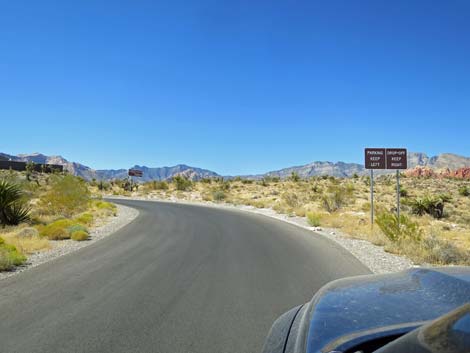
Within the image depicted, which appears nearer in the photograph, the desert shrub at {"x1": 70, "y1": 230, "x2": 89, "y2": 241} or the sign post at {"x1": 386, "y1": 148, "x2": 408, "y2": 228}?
the desert shrub at {"x1": 70, "y1": 230, "x2": 89, "y2": 241}

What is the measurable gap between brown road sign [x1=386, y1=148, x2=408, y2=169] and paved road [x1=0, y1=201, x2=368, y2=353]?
19.7ft

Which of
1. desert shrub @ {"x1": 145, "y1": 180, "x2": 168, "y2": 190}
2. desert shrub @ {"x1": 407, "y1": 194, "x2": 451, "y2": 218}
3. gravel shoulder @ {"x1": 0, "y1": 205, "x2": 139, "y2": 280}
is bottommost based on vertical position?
gravel shoulder @ {"x1": 0, "y1": 205, "x2": 139, "y2": 280}

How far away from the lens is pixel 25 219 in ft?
63.6

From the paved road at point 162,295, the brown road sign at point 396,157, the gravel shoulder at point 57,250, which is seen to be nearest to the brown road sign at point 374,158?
the brown road sign at point 396,157

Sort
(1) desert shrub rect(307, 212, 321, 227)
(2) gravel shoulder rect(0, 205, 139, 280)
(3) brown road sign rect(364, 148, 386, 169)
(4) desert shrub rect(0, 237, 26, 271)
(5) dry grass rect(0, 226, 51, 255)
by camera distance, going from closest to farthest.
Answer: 1. (4) desert shrub rect(0, 237, 26, 271)
2. (2) gravel shoulder rect(0, 205, 139, 280)
3. (5) dry grass rect(0, 226, 51, 255)
4. (3) brown road sign rect(364, 148, 386, 169)
5. (1) desert shrub rect(307, 212, 321, 227)

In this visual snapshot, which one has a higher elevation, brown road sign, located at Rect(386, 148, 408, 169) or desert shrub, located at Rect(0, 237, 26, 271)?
brown road sign, located at Rect(386, 148, 408, 169)

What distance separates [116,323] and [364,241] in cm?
1145

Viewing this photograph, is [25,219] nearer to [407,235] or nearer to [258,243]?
[258,243]

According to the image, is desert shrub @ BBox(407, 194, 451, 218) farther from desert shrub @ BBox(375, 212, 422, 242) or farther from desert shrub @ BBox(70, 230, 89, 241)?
desert shrub @ BBox(70, 230, 89, 241)

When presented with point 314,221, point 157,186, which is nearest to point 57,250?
point 314,221

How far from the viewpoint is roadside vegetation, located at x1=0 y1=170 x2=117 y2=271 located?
12044 mm

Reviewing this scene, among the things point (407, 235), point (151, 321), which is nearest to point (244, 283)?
point (151, 321)

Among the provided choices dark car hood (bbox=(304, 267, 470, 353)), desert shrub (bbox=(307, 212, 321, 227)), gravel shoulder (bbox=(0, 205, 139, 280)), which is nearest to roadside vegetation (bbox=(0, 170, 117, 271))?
gravel shoulder (bbox=(0, 205, 139, 280))

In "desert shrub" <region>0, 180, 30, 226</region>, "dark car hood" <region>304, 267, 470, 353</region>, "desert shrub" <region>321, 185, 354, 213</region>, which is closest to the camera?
"dark car hood" <region>304, 267, 470, 353</region>
